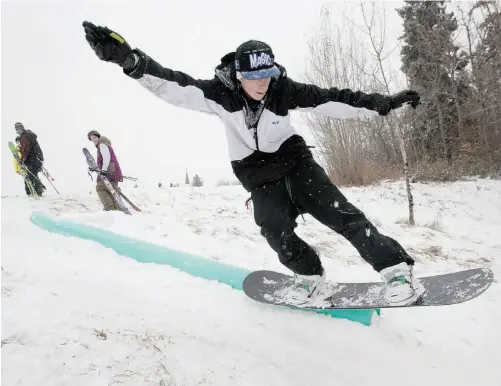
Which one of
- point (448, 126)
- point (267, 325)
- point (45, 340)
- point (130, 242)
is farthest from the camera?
point (448, 126)

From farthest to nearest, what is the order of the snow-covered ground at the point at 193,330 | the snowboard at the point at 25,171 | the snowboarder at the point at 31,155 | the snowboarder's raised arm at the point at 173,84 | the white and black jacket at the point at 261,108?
1. the snowboarder at the point at 31,155
2. the snowboard at the point at 25,171
3. the white and black jacket at the point at 261,108
4. the snowboarder's raised arm at the point at 173,84
5. the snow-covered ground at the point at 193,330

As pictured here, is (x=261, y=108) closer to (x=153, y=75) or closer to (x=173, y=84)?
(x=173, y=84)

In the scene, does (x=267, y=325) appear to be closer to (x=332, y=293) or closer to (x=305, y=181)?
(x=332, y=293)

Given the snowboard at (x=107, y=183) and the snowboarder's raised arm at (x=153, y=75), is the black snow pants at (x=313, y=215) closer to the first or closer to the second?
the snowboarder's raised arm at (x=153, y=75)

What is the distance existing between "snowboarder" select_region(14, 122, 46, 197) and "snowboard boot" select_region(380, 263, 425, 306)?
8688 mm

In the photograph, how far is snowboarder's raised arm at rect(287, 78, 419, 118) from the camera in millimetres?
2508

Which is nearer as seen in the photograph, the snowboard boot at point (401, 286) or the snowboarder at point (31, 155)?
the snowboard boot at point (401, 286)

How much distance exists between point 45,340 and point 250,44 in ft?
6.59

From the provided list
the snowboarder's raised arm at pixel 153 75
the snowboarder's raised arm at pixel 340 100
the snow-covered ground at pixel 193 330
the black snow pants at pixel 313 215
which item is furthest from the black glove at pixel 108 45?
the snow-covered ground at pixel 193 330

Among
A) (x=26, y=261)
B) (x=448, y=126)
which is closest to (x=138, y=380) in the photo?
(x=26, y=261)

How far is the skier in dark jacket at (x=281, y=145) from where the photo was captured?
88.5 inches

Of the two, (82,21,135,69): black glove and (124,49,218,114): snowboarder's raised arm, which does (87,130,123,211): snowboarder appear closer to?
(124,49,218,114): snowboarder's raised arm

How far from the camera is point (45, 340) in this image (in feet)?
5.50

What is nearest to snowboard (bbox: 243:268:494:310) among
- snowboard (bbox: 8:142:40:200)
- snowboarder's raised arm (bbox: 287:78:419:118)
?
snowboarder's raised arm (bbox: 287:78:419:118)
